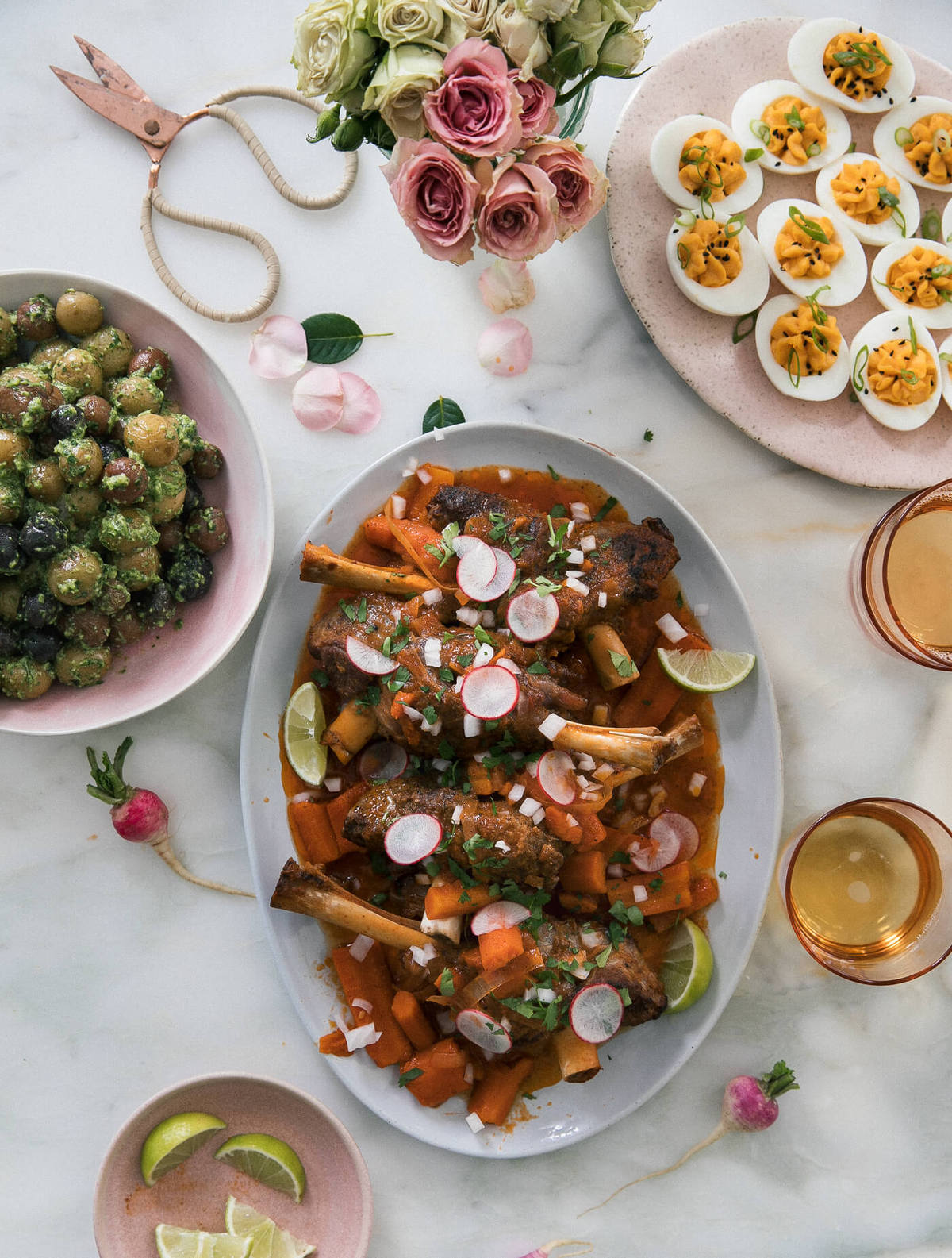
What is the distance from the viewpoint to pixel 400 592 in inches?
99.1

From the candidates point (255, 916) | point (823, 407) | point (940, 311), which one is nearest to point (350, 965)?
point (255, 916)

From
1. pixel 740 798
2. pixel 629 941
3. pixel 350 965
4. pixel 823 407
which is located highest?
pixel 823 407

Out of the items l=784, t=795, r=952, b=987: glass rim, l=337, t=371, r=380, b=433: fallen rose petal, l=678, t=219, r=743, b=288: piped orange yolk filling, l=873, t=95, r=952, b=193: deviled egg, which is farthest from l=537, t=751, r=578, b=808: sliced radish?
l=873, t=95, r=952, b=193: deviled egg

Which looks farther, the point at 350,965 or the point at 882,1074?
the point at 882,1074

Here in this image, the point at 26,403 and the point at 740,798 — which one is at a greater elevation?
the point at 26,403

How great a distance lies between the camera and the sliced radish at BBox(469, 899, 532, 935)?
2416 millimetres

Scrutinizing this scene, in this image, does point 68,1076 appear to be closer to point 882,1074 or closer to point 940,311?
point 882,1074

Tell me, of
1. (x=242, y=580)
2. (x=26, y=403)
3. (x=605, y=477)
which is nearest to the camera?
(x=26, y=403)

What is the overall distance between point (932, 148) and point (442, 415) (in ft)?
5.47

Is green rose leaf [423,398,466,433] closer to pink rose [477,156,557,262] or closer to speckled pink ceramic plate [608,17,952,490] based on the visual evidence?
speckled pink ceramic plate [608,17,952,490]

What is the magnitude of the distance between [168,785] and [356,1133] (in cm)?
117

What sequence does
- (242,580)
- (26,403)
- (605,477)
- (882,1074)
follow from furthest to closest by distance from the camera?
(882,1074) < (605,477) < (242,580) < (26,403)

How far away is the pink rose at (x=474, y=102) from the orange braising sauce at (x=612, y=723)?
1005 mm

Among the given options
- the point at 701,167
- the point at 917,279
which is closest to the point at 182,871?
the point at 701,167
